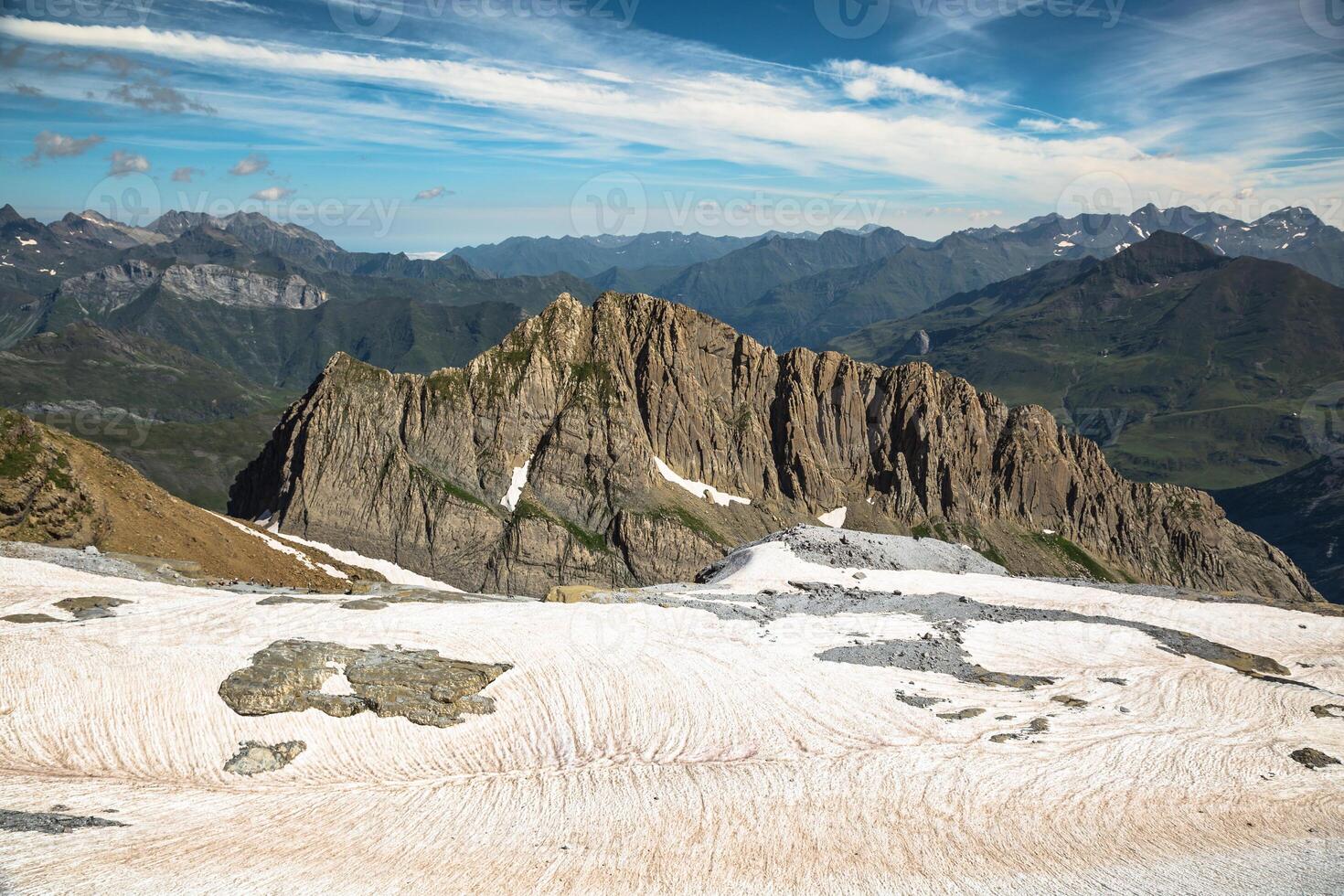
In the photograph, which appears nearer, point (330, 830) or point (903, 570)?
point (330, 830)

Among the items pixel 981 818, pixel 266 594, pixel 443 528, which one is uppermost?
pixel 981 818

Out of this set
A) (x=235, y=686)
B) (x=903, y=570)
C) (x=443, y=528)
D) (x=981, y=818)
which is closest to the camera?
(x=981, y=818)

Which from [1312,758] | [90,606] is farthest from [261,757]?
[1312,758]

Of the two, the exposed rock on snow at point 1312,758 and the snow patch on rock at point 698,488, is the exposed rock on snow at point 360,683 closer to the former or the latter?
the exposed rock on snow at point 1312,758

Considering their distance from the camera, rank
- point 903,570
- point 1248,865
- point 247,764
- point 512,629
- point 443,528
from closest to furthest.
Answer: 1. point 1248,865
2. point 247,764
3. point 512,629
4. point 903,570
5. point 443,528

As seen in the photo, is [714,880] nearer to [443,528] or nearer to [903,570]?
[903,570]

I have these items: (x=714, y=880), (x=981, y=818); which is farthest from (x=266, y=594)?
(x=981, y=818)

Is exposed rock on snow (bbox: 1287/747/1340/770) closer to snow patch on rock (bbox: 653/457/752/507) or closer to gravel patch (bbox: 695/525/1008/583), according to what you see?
gravel patch (bbox: 695/525/1008/583)

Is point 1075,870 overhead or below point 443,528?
overhead

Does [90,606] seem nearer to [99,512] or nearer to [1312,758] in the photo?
[99,512]
